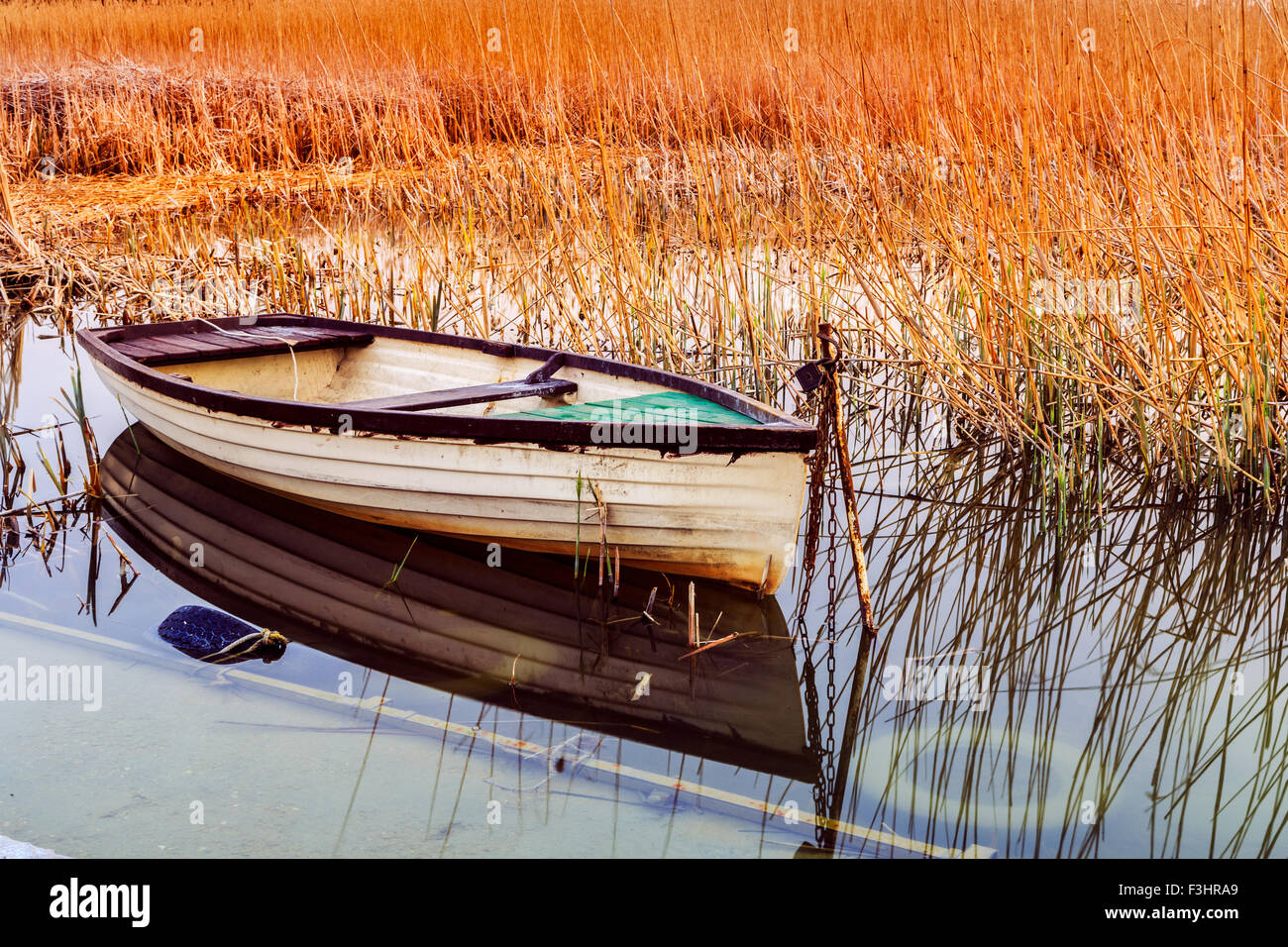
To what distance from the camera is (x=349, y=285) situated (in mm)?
6863

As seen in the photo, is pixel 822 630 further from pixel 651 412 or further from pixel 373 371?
pixel 373 371

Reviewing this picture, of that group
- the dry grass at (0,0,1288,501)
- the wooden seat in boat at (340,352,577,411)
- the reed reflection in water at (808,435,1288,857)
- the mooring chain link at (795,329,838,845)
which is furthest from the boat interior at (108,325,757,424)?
the reed reflection in water at (808,435,1288,857)

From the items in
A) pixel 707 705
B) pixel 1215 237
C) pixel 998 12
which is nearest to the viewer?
pixel 707 705

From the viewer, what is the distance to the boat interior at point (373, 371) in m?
4.43

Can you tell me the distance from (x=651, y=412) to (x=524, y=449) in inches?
18.1

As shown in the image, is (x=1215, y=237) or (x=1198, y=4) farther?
(x=1198, y=4)

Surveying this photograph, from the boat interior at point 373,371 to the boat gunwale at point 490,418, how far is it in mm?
37

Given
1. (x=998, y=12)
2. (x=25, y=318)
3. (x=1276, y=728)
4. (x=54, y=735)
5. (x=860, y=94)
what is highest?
(x=998, y=12)

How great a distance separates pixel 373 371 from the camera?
17.7 feet

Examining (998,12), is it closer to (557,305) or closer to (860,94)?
(860,94)

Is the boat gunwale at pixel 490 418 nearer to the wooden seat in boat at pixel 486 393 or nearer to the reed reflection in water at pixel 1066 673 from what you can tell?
the wooden seat in boat at pixel 486 393

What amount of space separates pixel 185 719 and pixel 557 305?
2.88 metres
